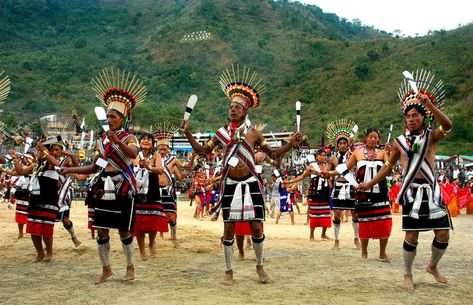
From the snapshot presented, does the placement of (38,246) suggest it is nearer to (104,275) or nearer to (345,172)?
(104,275)

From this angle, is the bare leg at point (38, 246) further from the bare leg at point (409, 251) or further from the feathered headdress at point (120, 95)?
the bare leg at point (409, 251)

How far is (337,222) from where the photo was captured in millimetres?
10703

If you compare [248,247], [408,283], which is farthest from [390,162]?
[248,247]

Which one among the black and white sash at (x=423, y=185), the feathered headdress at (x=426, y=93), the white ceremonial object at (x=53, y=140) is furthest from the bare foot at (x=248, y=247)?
the feathered headdress at (x=426, y=93)

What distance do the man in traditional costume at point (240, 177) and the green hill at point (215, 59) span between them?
46.1m

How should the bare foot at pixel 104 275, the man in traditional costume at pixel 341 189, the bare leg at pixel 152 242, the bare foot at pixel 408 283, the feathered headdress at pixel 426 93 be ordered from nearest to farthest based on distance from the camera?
the bare foot at pixel 408 283, the feathered headdress at pixel 426 93, the bare foot at pixel 104 275, the bare leg at pixel 152 242, the man in traditional costume at pixel 341 189

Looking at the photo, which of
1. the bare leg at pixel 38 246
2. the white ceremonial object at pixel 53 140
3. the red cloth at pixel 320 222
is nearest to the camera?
the bare leg at pixel 38 246

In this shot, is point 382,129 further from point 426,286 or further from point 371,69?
point 426,286

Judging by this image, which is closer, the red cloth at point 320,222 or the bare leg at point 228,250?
the bare leg at point 228,250

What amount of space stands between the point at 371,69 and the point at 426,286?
3739 inches

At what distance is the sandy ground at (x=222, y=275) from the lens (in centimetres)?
592

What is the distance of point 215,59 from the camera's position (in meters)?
118

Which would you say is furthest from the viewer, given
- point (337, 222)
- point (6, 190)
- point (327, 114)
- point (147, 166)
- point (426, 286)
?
point (327, 114)

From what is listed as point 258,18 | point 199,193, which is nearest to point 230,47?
point 258,18
